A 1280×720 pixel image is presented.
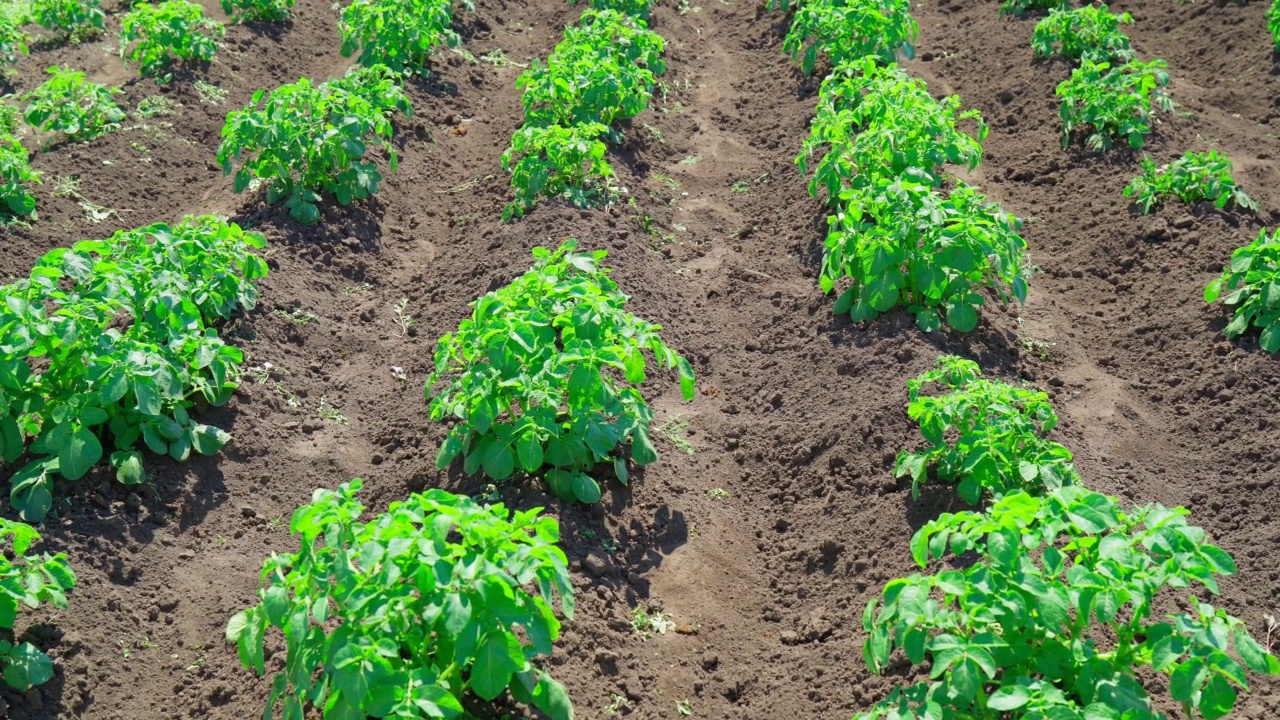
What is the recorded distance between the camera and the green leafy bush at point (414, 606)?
3529 mm

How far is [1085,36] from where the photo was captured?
360 inches

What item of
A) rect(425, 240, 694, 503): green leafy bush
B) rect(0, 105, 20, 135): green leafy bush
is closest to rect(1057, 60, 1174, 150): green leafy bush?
rect(425, 240, 694, 503): green leafy bush

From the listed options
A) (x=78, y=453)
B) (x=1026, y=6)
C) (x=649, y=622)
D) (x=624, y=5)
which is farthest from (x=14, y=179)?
(x=1026, y=6)

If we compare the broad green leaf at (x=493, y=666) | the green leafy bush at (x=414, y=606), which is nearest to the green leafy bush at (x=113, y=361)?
the green leafy bush at (x=414, y=606)

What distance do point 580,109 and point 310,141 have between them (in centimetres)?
189

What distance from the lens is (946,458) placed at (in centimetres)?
512

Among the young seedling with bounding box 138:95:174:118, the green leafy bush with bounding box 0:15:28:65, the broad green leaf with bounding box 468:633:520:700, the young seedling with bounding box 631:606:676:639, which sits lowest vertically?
the green leafy bush with bounding box 0:15:28:65

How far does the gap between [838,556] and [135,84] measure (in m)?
7.20

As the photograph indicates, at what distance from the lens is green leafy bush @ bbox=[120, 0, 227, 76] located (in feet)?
31.4

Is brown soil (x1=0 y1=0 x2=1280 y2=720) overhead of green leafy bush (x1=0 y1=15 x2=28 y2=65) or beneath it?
overhead

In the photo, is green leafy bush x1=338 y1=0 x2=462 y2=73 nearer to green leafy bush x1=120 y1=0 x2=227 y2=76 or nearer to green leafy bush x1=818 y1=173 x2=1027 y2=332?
green leafy bush x1=120 y1=0 x2=227 y2=76

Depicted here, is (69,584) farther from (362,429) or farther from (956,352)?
(956,352)

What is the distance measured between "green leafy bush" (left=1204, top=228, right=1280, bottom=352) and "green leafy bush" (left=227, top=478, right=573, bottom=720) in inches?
170

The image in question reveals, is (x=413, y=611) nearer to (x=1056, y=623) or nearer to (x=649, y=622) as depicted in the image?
(x=649, y=622)
